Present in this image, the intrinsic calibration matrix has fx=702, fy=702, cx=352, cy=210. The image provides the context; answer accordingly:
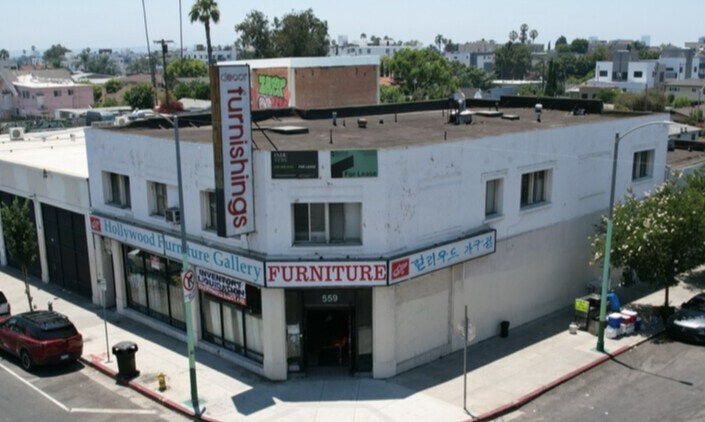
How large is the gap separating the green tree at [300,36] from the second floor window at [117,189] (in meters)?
94.3

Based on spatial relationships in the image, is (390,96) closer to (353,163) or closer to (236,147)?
(353,163)

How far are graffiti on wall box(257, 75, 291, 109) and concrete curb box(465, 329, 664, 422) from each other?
113 feet

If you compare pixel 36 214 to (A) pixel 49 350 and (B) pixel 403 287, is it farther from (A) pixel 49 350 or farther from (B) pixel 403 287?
(B) pixel 403 287

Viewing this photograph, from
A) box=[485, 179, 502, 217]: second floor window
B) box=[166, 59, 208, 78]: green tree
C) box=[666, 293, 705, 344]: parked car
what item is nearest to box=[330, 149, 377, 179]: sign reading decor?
box=[485, 179, 502, 217]: second floor window

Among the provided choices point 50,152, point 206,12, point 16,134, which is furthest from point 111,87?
point 50,152

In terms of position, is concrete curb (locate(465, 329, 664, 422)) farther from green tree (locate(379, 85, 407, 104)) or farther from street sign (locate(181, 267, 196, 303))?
green tree (locate(379, 85, 407, 104))

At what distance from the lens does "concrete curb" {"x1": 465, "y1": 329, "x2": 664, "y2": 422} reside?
62.8ft

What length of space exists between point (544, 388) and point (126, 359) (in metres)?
12.8

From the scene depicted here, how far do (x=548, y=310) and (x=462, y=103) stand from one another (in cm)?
997

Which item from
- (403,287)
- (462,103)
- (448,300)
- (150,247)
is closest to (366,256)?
(403,287)

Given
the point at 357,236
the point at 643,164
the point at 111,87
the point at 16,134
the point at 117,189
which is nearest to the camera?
the point at 357,236

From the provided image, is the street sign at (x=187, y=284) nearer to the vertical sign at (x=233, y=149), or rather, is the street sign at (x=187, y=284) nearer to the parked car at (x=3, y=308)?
the vertical sign at (x=233, y=149)

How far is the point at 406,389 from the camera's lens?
20781mm

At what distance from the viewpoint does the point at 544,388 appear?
20.8 meters
